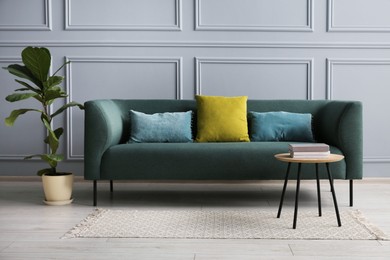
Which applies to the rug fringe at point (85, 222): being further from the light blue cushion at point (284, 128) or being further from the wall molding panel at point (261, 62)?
the wall molding panel at point (261, 62)

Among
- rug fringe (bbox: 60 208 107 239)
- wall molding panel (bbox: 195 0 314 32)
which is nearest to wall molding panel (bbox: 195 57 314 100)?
wall molding panel (bbox: 195 0 314 32)

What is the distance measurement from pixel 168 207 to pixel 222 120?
2.52ft

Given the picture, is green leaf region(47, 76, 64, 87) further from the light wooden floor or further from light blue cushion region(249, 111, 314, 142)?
light blue cushion region(249, 111, 314, 142)

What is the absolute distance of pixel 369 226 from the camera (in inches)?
113

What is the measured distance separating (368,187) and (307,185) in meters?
0.48

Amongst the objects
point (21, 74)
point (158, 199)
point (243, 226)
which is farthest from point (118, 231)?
point (21, 74)

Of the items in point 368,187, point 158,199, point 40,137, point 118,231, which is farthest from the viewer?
point 40,137

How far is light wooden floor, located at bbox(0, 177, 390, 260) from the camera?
238 cm

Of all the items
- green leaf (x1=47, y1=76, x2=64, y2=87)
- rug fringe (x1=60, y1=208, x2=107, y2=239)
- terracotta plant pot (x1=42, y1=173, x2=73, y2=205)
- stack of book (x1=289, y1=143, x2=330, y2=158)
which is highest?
green leaf (x1=47, y1=76, x2=64, y2=87)

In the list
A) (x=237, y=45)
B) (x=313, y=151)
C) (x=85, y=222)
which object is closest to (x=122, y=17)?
(x=237, y=45)

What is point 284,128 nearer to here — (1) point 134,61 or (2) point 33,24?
(1) point 134,61

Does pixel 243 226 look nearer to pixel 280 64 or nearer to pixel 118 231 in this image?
pixel 118 231

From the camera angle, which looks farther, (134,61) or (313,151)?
(134,61)

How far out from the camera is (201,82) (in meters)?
4.52
